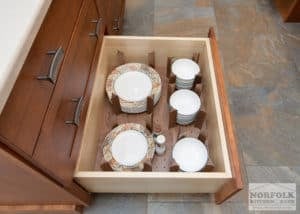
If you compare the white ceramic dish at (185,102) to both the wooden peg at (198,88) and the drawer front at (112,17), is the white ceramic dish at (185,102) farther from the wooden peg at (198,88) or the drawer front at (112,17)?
the drawer front at (112,17)

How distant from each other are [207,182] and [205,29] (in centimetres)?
A: 100

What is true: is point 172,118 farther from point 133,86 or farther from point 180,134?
point 133,86

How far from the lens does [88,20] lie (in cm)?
69

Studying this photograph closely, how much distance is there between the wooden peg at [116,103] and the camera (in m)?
0.89

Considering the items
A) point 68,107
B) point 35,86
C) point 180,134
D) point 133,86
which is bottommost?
point 180,134

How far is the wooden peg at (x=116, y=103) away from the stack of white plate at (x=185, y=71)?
25 cm

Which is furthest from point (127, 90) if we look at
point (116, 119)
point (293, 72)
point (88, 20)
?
point (293, 72)

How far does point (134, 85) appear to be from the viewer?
0.98m

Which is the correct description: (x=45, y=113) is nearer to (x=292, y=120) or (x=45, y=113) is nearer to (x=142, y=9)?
(x=292, y=120)

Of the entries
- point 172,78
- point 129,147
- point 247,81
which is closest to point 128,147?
point 129,147

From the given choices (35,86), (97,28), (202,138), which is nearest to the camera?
(35,86)

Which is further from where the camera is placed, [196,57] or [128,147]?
[196,57]

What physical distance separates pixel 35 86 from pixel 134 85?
59cm

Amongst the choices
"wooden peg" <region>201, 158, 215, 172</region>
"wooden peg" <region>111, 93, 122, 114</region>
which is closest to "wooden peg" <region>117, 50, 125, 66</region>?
"wooden peg" <region>111, 93, 122, 114</region>
